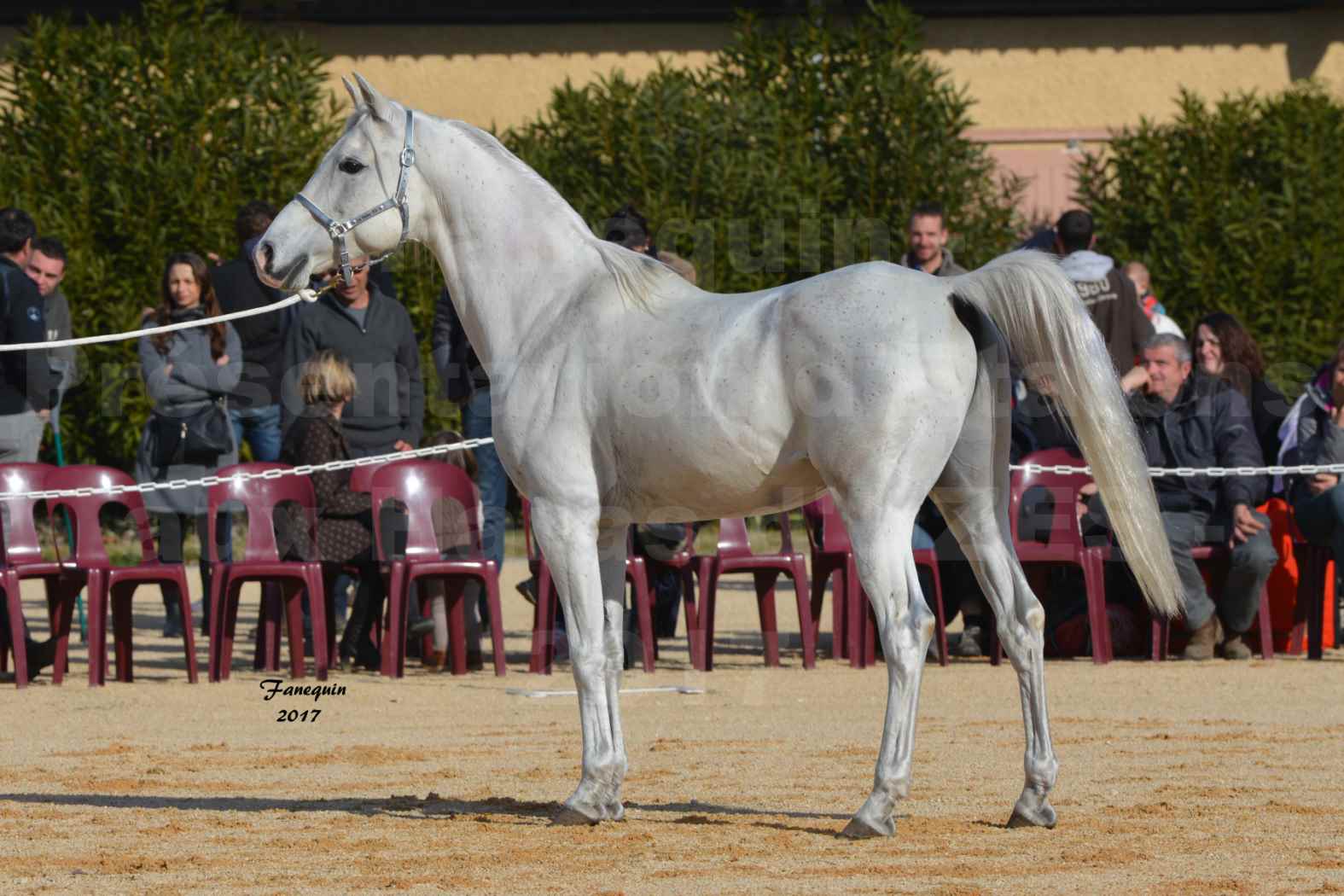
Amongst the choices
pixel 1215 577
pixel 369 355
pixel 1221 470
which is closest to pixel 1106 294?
pixel 1221 470

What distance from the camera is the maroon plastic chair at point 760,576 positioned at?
10.5 meters

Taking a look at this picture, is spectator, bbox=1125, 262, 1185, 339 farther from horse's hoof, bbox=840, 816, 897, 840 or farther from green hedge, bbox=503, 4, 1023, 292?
horse's hoof, bbox=840, 816, 897, 840

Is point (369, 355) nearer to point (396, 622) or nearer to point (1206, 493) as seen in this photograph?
point (396, 622)

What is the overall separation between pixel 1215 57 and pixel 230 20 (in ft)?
30.6

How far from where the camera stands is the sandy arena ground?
5621 millimetres

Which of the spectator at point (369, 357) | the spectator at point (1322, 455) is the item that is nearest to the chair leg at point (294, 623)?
the spectator at point (369, 357)

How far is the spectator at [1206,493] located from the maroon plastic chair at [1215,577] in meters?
0.05

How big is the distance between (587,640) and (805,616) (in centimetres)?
427

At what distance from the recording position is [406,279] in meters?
16.2

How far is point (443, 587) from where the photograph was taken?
10.9 metres

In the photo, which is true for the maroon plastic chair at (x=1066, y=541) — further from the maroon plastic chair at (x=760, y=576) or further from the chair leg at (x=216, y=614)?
the chair leg at (x=216, y=614)

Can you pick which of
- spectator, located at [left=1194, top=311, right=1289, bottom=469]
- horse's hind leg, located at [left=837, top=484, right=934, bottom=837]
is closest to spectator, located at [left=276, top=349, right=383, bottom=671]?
spectator, located at [left=1194, top=311, right=1289, bottom=469]

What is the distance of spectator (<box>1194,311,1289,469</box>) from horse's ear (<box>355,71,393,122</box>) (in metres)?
5.91

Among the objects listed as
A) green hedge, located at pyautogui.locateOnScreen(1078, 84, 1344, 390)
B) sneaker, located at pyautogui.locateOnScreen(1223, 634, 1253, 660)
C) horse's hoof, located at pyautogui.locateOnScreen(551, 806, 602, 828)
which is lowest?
horse's hoof, located at pyautogui.locateOnScreen(551, 806, 602, 828)
